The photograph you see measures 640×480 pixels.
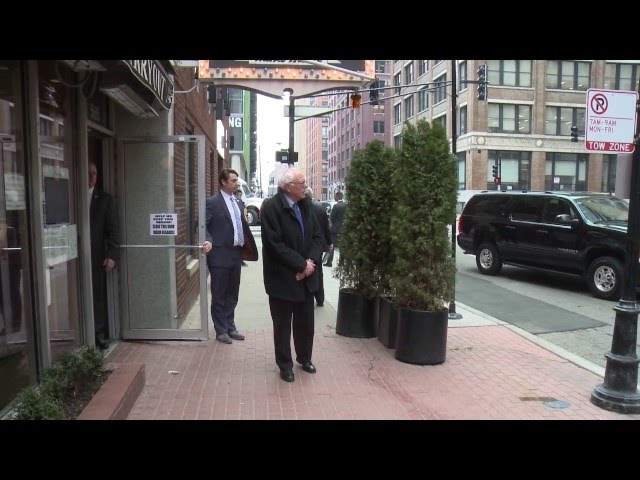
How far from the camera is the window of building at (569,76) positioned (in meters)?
43.9

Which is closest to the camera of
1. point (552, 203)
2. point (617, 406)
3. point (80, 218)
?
point (617, 406)

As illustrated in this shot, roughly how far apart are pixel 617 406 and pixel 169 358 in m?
4.16

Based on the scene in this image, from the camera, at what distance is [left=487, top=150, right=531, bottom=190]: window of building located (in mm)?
44250

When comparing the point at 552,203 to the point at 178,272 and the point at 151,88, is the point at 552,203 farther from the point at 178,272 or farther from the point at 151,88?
the point at 151,88

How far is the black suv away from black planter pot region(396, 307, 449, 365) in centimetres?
536

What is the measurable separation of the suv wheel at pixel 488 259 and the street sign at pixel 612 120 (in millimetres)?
7909

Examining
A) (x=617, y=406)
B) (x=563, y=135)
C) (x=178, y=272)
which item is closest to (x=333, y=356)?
(x=178, y=272)

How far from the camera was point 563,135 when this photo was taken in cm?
4566

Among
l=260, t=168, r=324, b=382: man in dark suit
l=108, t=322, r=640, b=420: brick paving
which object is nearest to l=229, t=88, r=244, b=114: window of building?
l=108, t=322, r=640, b=420: brick paving

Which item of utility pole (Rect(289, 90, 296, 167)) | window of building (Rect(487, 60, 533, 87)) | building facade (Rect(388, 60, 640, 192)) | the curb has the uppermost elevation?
window of building (Rect(487, 60, 533, 87))

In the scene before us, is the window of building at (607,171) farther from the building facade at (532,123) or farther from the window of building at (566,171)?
the window of building at (566,171)

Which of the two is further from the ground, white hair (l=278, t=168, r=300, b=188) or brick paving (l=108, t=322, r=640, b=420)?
white hair (l=278, t=168, r=300, b=188)

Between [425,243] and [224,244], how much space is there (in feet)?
7.30

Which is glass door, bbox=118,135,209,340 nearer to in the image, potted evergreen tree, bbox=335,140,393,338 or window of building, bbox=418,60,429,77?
potted evergreen tree, bbox=335,140,393,338
